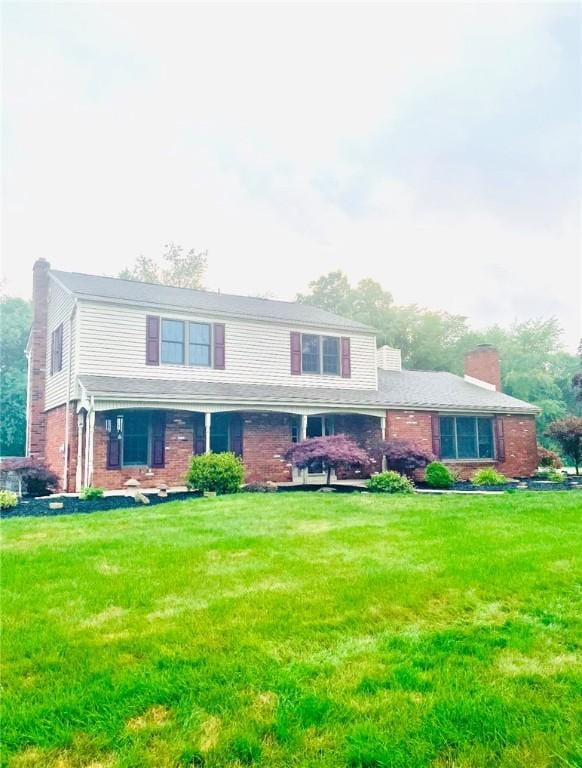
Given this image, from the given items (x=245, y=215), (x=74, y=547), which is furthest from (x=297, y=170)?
(x=74, y=547)

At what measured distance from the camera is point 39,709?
2680 millimetres

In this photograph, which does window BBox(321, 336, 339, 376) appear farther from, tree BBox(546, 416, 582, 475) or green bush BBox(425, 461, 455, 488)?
tree BBox(546, 416, 582, 475)

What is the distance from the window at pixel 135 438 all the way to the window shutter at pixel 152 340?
168 cm

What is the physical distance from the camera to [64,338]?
15508 mm

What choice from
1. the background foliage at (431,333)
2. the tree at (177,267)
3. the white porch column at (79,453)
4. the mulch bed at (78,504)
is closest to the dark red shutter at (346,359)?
the mulch bed at (78,504)

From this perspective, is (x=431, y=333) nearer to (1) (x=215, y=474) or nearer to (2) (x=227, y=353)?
(2) (x=227, y=353)

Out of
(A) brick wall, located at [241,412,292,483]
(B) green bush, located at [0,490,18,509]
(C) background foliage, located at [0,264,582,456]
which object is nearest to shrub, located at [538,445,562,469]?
(A) brick wall, located at [241,412,292,483]

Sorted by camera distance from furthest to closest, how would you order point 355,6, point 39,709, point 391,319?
point 391,319 < point 355,6 < point 39,709

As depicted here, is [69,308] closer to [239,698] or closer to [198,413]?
[198,413]

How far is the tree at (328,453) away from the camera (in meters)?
14.0

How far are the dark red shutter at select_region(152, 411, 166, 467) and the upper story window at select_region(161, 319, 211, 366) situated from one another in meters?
1.81

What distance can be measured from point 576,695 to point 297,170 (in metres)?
21.8

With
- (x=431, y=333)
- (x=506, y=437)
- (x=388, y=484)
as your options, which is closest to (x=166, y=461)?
(x=388, y=484)

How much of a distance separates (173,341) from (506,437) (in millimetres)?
12949
